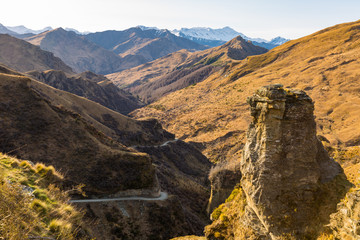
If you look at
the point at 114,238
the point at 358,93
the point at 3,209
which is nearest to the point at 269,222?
the point at 3,209

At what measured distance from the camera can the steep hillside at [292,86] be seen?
8556cm

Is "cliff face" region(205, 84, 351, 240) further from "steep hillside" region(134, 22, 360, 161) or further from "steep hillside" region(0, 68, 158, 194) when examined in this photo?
"steep hillside" region(134, 22, 360, 161)

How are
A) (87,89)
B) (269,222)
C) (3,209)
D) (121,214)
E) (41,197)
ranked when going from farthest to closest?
1. (87,89)
2. (121,214)
3. (269,222)
4. (41,197)
5. (3,209)

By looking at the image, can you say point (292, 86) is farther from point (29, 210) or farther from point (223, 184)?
point (29, 210)

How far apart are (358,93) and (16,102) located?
403 feet

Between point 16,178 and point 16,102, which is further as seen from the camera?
point 16,102

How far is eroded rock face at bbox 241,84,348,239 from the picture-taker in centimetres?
1318

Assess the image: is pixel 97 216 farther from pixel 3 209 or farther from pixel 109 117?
pixel 109 117

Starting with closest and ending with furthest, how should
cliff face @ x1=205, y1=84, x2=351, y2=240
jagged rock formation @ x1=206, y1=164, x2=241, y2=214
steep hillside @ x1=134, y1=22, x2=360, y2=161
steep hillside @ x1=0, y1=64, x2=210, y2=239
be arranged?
cliff face @ x1=205, y1=84, x2=351, y2=240 < steep hillside @ x1=0, y1=64, x2=210, y2=239 < jagged rock formation @ x1=206, y1=164, x2=241, y2=214 < steep hillside @ x1=134, y1=22, x2=360, y2=161

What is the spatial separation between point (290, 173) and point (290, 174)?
7 centimetres

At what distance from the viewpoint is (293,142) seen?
44.5 feet

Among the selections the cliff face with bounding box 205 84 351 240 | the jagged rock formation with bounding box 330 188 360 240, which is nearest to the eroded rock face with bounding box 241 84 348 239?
the cliff face with bounding box 205 84 351 240

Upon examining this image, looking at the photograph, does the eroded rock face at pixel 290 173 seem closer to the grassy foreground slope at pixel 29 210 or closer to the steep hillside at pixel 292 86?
the grassy foreground slope at pixel 29 210

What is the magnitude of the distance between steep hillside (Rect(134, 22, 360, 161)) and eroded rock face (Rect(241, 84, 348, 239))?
5721 centimetres
